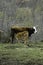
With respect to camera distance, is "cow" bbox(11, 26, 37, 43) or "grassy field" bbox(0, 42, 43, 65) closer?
"grassy field" bbox(0, 42, 43, 65)

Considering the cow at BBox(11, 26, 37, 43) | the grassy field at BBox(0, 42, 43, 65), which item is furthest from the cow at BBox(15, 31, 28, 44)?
the grassy field at BBox(0, 42, 43, 65)

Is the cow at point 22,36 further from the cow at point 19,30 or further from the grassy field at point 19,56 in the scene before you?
the grassy field at point 19,56

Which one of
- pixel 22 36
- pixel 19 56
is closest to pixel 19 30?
pixel 22 36

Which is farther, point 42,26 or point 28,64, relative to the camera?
point 42,26

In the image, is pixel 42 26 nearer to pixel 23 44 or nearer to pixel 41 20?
pixel 41 20

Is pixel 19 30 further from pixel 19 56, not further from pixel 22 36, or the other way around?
pixel 19 56

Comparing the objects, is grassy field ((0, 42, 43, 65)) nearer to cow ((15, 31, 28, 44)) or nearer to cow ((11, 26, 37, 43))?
cow ((15, 31, 28, 44))

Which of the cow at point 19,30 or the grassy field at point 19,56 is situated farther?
the cow at point 19,30

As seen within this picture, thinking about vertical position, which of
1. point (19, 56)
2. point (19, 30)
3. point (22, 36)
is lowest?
point (19, 56)

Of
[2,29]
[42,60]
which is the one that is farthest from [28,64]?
[2,29]

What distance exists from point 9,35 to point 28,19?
1452mm

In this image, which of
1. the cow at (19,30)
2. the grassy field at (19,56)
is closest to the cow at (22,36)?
the cow at (19,30)

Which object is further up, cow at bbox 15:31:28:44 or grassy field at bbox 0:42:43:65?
cow at bbox 15:31:28:44

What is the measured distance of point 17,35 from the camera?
951 cm
